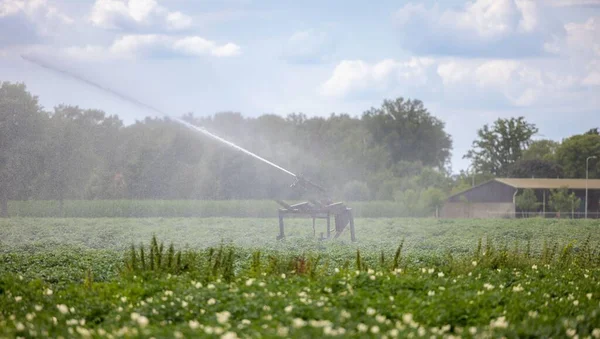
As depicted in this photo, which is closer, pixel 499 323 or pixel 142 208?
pixel 499 323

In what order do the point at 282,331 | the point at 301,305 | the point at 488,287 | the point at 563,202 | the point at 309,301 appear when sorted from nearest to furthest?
the point at 282,331
the point at 301,305
the point at 309,301
the point at 488,287
the point at 563,202

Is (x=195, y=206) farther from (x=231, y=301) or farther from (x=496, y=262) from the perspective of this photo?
(x=231, y=301)

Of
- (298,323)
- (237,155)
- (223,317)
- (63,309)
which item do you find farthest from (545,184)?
(298,323)

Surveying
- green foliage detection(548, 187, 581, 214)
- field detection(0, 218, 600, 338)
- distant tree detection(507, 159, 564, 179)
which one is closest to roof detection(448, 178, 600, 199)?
green foliage detection(548, 187, 581, 214)

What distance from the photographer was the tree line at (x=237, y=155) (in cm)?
4584

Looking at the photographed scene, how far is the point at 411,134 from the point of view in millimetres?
85875

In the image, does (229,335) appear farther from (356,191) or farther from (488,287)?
(356,191)

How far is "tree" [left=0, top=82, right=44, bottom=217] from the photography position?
4534cm

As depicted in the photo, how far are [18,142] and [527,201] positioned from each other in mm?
40877

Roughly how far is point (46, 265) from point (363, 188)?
5153 centimetres

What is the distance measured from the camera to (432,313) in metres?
8.23

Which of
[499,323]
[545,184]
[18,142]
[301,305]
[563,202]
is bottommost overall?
[499,323]

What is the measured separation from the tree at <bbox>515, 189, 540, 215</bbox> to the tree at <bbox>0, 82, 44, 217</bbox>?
3932cm

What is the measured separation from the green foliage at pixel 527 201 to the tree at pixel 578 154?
1711cm
